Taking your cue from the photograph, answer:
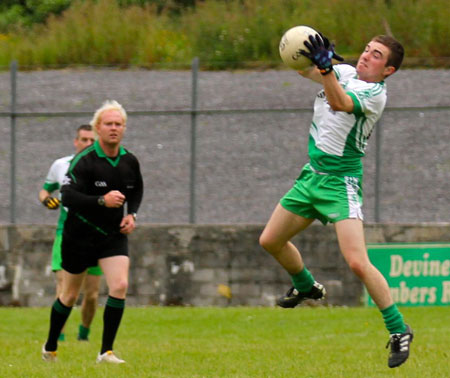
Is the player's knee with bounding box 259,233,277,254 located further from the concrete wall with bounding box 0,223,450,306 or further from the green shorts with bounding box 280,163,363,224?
the concrete wall with bounding box 0,223,450,306

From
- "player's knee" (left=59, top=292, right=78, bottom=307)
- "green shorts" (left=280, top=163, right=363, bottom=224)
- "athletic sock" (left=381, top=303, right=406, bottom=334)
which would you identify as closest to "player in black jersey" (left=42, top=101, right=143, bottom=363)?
"player's knee" (left=59, top=292, right=78, bottom=307)

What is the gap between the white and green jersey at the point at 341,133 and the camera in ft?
23.9

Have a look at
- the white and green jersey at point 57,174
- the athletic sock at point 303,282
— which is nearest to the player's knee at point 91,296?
the white and green jersey at point 57,174

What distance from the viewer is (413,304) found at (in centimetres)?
1295

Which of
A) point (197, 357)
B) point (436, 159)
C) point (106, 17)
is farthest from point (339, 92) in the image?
point (106, 17)

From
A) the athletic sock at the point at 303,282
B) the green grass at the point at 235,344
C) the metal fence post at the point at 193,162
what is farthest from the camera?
the metal fence post at the point at 193,162

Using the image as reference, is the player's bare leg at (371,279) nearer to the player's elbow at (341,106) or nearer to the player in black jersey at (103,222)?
the player's elbow at (341,106)

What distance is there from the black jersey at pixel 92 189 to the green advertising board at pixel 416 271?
549 cm

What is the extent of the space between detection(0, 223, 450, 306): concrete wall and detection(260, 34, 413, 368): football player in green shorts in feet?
19.4

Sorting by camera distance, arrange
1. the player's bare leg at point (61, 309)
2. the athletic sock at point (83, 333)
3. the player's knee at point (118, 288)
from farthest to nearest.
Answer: the athletic sock at point (83, 333) → the player's bare leg at point (61, 309) → the player's knee at point (118, 288)

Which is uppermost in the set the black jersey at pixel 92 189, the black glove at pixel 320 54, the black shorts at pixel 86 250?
the black glove at pixel 320 54

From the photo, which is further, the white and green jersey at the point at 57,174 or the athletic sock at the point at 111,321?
the white and green jersey at the point at 57,174

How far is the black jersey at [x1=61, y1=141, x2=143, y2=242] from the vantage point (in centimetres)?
835

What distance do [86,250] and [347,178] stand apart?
94.5 inches
